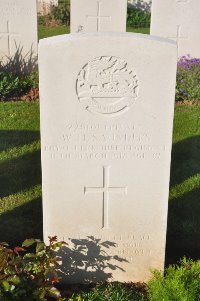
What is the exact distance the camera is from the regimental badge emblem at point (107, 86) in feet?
11.6

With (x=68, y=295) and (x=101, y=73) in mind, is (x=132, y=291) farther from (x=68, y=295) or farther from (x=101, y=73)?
(x=101, y=73)

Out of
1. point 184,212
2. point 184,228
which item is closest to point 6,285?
point 184,228

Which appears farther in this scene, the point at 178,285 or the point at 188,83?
the point at 188,83

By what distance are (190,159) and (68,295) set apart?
9.78 feet

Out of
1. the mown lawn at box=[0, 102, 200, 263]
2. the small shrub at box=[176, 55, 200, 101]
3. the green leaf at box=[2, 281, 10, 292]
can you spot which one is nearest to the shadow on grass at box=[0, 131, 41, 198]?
the mown lawn at box=[0, 102, 200, 263]

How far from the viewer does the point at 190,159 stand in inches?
254

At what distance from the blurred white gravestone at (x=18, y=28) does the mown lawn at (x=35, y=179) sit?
4.61 ft

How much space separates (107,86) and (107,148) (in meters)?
0.48

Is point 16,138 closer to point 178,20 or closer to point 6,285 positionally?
point 6,285

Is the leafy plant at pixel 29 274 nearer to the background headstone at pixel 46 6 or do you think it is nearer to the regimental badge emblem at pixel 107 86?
the regimental badge emblem at pixel 107 86

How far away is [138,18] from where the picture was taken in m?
14.8

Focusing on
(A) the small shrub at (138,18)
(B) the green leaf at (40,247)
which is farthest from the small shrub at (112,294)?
(A) the small shrub at (138,18)

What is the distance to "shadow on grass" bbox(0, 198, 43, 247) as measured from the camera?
4.77 meters

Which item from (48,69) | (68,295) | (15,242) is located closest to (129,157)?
(48,69)
